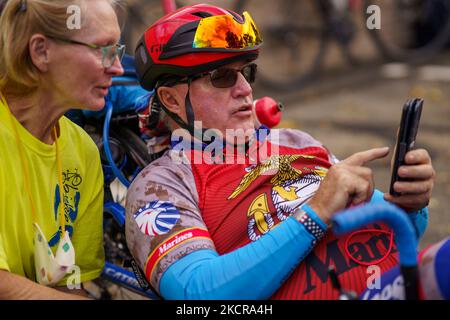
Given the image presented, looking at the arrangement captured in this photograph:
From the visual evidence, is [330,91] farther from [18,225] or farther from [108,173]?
[18,225]

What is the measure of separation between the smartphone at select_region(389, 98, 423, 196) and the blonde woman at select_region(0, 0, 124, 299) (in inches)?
39.0

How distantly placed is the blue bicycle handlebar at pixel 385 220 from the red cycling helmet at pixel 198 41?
39.4 inches

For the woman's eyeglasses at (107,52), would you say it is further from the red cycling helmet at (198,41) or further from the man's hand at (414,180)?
the man's hand at (414,180)

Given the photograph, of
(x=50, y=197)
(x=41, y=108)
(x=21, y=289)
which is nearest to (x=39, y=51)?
(x=41, y=108)

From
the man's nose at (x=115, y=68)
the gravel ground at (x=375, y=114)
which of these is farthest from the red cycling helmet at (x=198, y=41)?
the gravel ground at (x=375, y=114)

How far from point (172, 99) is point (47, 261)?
74cm

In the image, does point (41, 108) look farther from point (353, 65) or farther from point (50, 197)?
point (353, 65)

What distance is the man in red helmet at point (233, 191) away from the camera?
233 centimetres

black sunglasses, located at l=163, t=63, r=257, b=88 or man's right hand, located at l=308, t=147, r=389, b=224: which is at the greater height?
black sunglasses, located at l=163, t=63, r=257, b=88

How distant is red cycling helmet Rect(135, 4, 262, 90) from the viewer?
2.73 meters

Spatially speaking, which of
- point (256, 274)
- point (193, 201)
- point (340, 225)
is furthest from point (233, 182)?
point (340, 225)

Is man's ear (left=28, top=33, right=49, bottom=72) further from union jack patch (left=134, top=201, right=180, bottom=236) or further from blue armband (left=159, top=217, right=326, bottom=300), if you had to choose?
blue armband (left=159, top=217, right=326, bottom=300)

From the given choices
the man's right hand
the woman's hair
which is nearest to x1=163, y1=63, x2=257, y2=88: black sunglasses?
the woman's hair

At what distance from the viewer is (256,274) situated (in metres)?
2.32
